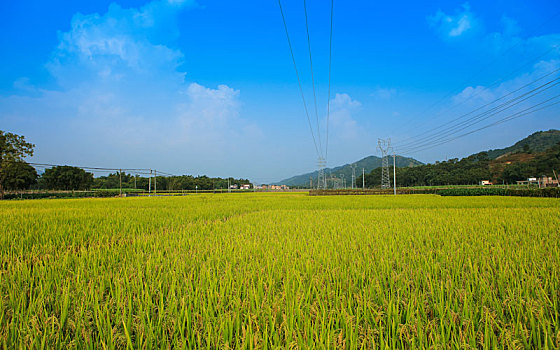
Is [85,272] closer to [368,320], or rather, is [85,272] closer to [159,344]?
[159,344]

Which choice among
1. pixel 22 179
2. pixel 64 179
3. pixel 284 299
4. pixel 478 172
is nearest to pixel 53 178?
pixel 64 179

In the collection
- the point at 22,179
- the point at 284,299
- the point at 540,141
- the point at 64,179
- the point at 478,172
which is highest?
the point at 540,141

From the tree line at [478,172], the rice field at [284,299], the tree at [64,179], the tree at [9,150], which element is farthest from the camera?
the tree line at [478,172]

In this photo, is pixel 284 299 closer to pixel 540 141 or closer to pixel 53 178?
pixel 53 178

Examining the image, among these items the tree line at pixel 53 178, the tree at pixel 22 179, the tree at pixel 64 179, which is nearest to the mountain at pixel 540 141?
the tree line at pixel 53 178

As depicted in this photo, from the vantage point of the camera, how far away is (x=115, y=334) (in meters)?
1.28

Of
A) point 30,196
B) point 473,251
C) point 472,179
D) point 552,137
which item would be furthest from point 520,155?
point 30,196

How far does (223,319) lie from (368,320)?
805 millimetres

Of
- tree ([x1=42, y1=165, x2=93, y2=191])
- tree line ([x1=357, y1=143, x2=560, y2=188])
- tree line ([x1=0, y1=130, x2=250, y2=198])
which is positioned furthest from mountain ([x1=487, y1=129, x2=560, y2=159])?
tree ([x1=42, y1=165, x2=93, y2=191])

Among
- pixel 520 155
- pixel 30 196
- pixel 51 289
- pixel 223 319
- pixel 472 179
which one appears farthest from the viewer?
pixel 520 155

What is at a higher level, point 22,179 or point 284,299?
point 22,179

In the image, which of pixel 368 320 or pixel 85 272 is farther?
pixel 85 272

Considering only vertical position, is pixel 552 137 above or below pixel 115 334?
above

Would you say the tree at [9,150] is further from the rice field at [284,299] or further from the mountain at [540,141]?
the mountain at [540,141]
